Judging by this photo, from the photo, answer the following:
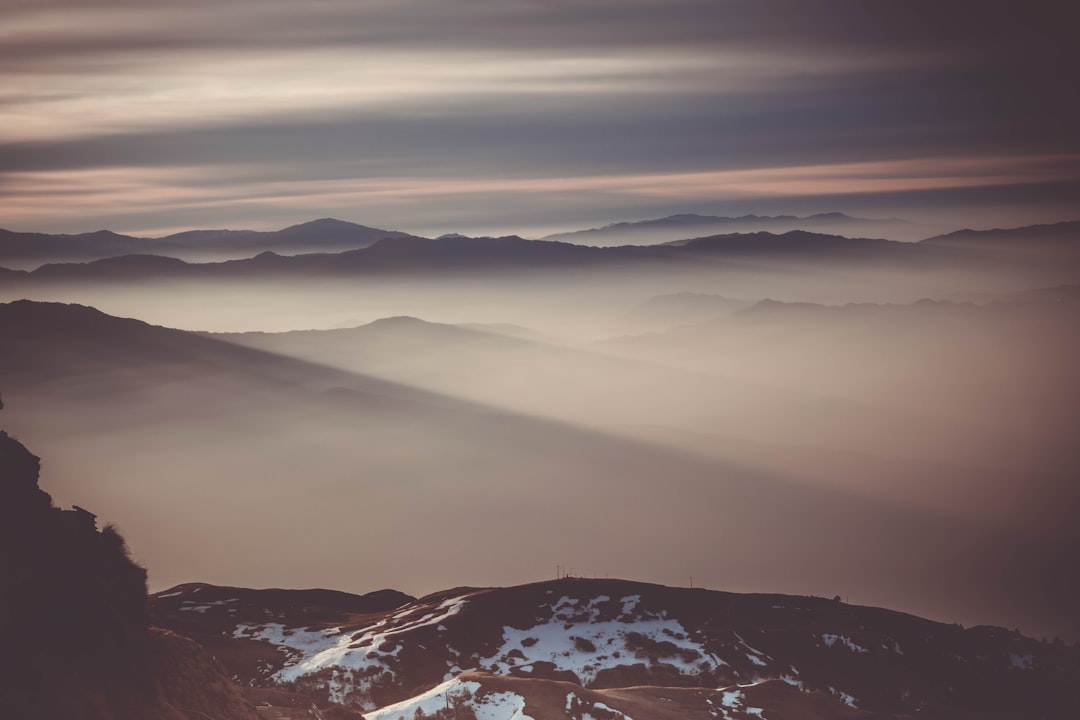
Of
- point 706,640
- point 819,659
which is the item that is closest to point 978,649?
Answer: point 819,659

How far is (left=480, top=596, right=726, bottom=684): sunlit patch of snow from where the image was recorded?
124m

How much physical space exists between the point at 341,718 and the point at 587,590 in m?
76.8

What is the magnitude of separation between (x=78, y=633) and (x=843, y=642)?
10437 cm

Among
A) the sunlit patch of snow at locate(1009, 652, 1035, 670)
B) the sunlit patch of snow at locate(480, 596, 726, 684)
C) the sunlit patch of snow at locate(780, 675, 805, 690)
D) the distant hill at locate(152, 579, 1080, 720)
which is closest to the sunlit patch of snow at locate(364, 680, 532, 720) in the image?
the distant hill at locate(152, 579, 1080, 720)

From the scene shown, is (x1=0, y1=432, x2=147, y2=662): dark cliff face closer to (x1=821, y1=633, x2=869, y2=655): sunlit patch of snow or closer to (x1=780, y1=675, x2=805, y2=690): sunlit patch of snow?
(x1=780, y1=675, x2=805, y2=690): sunlit patch of snow

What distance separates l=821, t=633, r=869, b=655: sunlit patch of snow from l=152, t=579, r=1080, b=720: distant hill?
27 cm

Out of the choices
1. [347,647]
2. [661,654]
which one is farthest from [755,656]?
[347,647]

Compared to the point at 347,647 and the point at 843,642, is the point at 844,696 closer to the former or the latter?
the point at 843,642

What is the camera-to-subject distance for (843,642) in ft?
428

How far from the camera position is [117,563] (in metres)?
62.7

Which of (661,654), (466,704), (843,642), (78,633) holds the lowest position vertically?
(466,704)

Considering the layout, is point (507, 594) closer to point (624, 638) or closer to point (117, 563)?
point (624, 638)

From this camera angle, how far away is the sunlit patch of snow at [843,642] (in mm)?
128288

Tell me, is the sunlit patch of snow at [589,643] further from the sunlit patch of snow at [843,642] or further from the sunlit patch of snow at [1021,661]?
the sunlit patch of snow at [1021,661]
